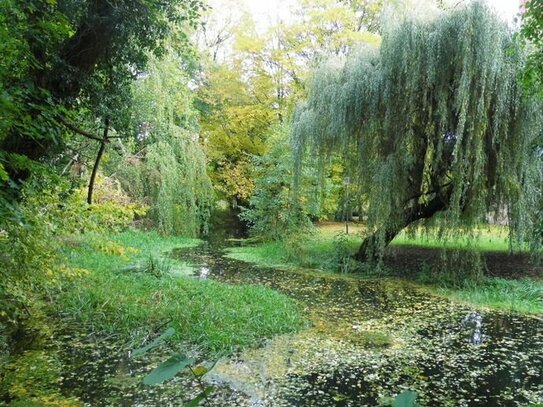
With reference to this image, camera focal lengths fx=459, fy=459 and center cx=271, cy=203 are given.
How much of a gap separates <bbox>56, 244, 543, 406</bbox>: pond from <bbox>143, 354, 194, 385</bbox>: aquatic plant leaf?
2.71 meters

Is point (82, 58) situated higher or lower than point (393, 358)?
higher

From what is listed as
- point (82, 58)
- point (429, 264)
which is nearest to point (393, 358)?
point (82, 58)

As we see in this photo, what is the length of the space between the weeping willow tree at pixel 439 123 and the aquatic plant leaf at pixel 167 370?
24.0 feet

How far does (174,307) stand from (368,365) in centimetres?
265

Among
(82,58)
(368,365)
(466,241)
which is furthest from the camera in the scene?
(466,241)

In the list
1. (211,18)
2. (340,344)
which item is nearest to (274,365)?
(340,344)

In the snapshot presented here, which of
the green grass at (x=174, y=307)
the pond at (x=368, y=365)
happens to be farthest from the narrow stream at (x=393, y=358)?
the green grass at (x=174, y=307)

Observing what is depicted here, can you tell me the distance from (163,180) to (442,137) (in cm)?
747

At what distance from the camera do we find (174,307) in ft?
19.6

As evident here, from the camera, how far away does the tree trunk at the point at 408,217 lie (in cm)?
881

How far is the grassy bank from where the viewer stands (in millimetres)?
7391

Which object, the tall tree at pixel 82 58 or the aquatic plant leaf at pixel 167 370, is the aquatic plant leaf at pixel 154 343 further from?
the tall tree at pixel 82 58

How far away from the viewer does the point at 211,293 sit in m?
6.93

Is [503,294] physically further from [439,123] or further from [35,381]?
[35,381]
